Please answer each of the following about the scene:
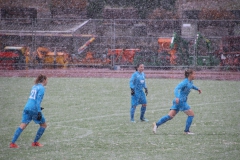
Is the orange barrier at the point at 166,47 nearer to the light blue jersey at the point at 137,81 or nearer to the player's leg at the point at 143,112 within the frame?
the light blue jersey at the point at 137,81

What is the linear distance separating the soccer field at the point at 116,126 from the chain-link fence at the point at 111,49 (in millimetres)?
8034

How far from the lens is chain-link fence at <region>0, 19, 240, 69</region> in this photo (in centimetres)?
2872

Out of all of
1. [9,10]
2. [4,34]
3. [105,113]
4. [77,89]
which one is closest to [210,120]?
[105,113]

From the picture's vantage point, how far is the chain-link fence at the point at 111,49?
28719 millimetres

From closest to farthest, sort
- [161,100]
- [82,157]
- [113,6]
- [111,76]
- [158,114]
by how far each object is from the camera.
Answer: [82,157]
[158,114]
[161,100]
[111,76]
[113,6]

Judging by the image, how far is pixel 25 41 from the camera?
3438 cm

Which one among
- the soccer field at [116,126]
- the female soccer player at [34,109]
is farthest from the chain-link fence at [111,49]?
the female soccer player at [34,109]

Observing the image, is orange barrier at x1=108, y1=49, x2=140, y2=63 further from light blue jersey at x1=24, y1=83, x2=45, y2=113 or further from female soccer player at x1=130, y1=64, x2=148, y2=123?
light blue jersey at x1=24, y1=83, x2=45, y2=113

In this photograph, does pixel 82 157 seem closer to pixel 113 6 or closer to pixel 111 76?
pixel 111 76

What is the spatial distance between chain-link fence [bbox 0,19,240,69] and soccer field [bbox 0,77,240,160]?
8.03m

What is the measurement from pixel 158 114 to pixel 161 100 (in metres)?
3.01

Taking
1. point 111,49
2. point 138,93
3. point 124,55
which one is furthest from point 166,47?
point 138,93

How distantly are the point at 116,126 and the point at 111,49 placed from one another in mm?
16208

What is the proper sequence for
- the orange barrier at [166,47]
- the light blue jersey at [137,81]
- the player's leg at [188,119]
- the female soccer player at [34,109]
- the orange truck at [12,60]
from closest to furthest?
1. the female soccer player at [34,109]
2. the player's leg at [188,119]
3. the light blue jersey at [137,81]
4. the orange truck at [12,60]
5. the orange barrier at [166,47]
